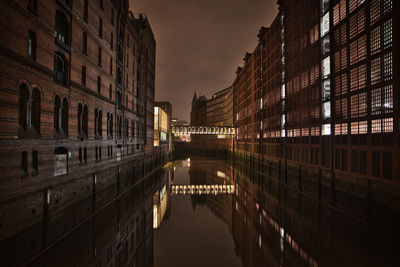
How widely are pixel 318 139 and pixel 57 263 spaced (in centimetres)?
2136

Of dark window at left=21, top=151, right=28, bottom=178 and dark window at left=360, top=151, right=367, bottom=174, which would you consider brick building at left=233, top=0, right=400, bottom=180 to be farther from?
dark window at left=21, top=151, right=28, bottom=178

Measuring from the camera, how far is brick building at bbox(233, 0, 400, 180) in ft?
45.6

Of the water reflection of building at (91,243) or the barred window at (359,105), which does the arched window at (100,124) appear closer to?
the water reflection of building at (91,243)

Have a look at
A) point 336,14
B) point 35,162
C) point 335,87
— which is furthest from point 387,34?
point 35,162

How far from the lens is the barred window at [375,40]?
47.8ft

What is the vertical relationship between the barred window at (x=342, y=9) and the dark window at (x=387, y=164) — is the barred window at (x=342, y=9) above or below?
above

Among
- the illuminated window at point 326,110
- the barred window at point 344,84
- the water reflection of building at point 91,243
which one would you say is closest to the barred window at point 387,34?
the barred window at point 344,84

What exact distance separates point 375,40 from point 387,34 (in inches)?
34.8

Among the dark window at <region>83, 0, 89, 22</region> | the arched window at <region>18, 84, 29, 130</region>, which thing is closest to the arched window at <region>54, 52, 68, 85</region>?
the arched window at <region>18, 84, 29, 130</region>

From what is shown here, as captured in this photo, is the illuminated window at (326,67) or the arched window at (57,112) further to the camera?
the illuminated window at (326,67)

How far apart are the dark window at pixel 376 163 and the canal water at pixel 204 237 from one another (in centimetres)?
314

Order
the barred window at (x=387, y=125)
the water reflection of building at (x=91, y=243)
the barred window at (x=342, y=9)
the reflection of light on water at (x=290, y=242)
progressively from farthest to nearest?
the barred window at (x=342, y=9) < the barred window at (x=387, y=125) < the reflection of light on water at (x=290, y=242) < the water reflection of building at (x=91, y=243)

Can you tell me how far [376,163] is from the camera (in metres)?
14.1

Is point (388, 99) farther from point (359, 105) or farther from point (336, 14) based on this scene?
point (336, 14)
